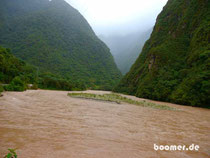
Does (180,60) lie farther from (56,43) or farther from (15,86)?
(56,43)

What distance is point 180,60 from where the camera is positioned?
135 feet

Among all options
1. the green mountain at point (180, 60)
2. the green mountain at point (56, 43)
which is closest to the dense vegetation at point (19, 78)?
the green mountain at point (56, 43)

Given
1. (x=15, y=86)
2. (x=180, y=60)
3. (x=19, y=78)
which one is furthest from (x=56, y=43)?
(x=180, y=60)

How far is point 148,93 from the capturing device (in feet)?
135

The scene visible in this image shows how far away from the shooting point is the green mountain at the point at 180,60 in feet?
92.7

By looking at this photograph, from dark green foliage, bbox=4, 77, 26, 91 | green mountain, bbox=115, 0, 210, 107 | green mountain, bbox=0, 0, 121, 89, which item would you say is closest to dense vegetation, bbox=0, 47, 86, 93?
dark green foliage, bbox=4, 77, 26, 91

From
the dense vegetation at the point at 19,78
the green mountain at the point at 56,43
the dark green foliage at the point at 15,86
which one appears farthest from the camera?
the green mountain at the point at 56,43

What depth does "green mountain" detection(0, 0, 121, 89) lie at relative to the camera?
9081 cm

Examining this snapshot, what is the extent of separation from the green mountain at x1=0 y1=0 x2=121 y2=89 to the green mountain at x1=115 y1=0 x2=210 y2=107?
4045 cm

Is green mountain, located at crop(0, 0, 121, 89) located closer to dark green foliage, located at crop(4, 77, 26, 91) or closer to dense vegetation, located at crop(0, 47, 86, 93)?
dense vegetation, located at crop(0, 47, 86, 93)

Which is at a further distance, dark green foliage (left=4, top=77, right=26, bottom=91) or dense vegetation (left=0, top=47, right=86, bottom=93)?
dense vegetation (left=0, top=47, right=86, bottom=93)

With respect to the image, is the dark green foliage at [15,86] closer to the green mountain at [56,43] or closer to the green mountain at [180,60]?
the green mountain at [180,60]

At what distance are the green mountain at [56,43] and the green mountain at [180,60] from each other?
40449mm

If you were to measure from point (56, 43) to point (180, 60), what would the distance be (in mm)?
89231
